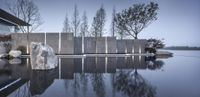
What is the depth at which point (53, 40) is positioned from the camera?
24641mm

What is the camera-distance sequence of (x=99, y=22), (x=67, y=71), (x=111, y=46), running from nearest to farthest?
(x=67, y=71), (x=111, y=46), (x=99, y=22)

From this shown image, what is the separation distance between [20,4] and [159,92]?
32459 mm

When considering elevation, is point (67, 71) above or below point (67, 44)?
below

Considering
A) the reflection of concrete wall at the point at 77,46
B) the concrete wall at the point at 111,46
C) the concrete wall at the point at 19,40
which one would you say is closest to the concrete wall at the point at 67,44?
the reflection of concrete wall at the point at 77,46

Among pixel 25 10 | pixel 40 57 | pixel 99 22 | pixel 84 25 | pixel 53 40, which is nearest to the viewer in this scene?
pixel 40 57

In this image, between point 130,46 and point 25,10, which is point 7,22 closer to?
point 25,10

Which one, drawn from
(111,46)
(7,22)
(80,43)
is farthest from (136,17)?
(7,22)

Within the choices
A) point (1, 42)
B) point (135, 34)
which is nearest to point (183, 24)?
point (135, 34)

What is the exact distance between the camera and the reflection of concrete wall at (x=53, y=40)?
24.5 meters

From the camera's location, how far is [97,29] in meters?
40.6

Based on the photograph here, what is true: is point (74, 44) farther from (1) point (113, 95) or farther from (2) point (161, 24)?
(1) point (113, 95)

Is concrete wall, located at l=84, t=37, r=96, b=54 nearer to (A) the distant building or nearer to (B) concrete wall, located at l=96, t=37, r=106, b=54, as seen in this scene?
(B) concrete wall, located at l=96, t=37, r=106, b=54

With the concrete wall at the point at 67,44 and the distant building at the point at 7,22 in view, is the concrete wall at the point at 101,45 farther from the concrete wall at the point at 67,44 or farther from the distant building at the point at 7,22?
the distant building at the point at 7,22

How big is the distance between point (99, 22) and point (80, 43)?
14.9 m
